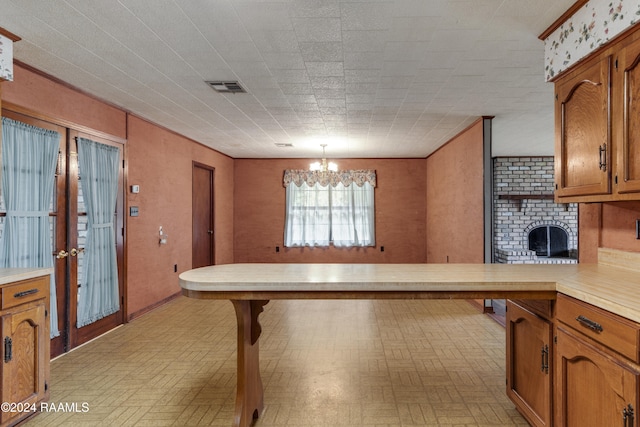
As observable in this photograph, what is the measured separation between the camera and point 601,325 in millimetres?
1559

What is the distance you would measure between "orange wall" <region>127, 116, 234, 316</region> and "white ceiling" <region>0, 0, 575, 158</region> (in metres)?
0.43

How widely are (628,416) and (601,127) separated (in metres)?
1.38

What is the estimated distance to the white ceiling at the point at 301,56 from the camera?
2.15 metres

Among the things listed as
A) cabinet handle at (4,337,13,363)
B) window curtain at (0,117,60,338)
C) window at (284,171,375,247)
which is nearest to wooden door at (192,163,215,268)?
window at (284,171,375,247)

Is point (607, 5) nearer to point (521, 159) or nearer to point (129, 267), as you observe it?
point (129, 267)

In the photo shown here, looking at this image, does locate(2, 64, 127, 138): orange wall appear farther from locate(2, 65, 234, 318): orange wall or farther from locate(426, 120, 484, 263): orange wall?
locate(426, 120, 484, 263): orange wall

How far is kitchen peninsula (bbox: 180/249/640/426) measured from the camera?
187 cm

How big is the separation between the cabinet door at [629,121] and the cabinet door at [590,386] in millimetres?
792

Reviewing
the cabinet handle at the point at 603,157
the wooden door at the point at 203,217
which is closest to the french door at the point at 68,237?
the wooden door at the point at 203,217

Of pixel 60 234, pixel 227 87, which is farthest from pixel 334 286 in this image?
pixel 60 234

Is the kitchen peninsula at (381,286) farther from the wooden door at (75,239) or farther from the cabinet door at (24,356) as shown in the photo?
the wooden door at (75,239)

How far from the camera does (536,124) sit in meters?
4.91

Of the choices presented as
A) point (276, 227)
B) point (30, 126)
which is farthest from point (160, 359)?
point (276, 227)

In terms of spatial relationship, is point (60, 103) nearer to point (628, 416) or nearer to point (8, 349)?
point (8, 349)
